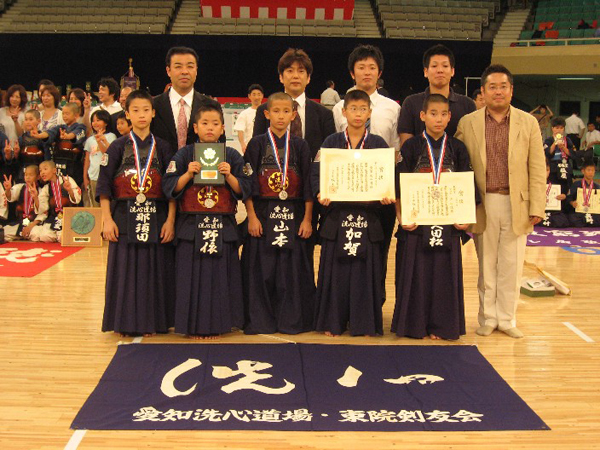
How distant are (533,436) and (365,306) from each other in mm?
1527

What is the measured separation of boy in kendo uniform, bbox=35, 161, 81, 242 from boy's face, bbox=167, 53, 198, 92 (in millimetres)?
3690

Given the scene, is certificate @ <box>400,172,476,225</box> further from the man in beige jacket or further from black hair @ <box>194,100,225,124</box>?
black hair @ <box>194,100,225,124</box>

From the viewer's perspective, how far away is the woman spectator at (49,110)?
7859 millimetres

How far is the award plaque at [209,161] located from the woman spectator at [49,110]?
4.39 metres

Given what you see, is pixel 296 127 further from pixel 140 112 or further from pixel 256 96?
pixel 256 96

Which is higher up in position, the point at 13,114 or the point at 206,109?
the point at 13,114

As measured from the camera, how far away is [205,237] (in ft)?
13.7

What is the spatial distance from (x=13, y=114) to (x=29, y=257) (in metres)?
2.57

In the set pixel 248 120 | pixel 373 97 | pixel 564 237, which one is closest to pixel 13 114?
pixel 248 120

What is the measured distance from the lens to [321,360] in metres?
3.84

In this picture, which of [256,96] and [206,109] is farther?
[256,96]

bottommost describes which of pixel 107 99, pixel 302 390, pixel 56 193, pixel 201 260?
pixel 302 390

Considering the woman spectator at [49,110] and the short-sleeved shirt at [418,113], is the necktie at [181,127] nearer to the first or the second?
the short-sleeved shirt at [418,113]

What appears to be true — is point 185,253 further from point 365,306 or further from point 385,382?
point 385,382
